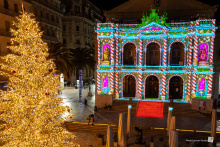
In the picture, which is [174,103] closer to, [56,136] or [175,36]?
[175,36]

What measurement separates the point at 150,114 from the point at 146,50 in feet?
33.1

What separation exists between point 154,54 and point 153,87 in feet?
17.4

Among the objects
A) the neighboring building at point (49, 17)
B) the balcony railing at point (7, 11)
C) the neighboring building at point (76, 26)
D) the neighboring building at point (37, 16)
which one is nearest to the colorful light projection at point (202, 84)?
the neighboring building at point (37, 16)

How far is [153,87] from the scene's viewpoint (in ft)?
94.1

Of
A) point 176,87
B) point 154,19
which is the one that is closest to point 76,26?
point 154,19

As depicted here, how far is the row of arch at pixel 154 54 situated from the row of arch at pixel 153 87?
2318 mm

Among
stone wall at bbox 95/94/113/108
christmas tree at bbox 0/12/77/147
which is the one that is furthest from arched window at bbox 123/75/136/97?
christmas tree at bbox 0/12/77/147

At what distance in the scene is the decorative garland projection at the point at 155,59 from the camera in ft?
83.3

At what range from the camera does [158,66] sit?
2736 centimetres

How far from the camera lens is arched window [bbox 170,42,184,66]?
27.8 metres

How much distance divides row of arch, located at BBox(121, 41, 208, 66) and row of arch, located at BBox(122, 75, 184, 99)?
232cm

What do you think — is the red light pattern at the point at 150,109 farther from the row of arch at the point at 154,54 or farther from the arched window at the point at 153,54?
the arched window at the point at 153,54

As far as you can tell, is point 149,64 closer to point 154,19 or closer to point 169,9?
point 154,19

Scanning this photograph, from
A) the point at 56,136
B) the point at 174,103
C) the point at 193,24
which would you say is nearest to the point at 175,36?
the point at 193,24
